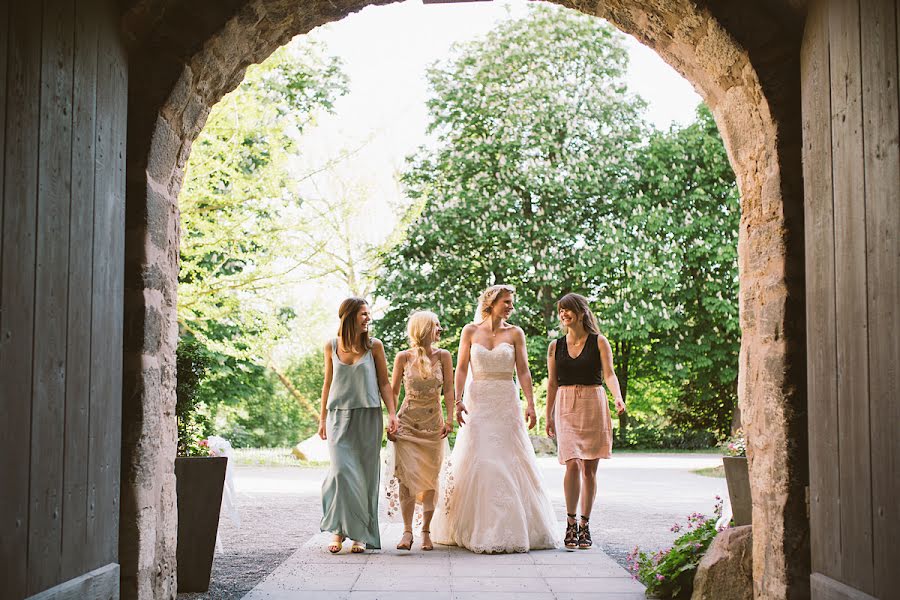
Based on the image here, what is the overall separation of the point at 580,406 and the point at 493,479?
2.86 ft

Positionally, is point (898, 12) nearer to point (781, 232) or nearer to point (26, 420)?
point (781, 232)

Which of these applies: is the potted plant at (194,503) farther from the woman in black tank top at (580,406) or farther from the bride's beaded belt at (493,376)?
the woman in black tank top at (580,406)

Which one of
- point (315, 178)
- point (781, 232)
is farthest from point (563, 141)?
point (781, 232)

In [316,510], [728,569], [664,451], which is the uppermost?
Result: [728,569]

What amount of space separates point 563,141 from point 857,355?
16927 mm

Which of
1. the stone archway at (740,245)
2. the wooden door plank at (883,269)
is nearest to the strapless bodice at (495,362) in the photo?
the stone archway at (740,245)

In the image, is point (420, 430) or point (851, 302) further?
point (420, 430)

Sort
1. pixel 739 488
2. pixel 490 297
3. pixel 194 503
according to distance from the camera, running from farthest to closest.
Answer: pixel 490 297 → pixel 194 503 → pixel 739 488

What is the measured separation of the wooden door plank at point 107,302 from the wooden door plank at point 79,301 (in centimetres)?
7

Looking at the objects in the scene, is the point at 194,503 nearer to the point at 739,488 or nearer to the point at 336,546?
the point at 336,546

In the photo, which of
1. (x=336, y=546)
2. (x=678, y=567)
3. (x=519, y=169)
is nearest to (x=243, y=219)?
(x=336, y=546)

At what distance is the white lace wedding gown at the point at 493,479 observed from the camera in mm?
6887

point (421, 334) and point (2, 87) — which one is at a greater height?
point (2, 87)

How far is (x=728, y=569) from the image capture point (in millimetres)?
4535
